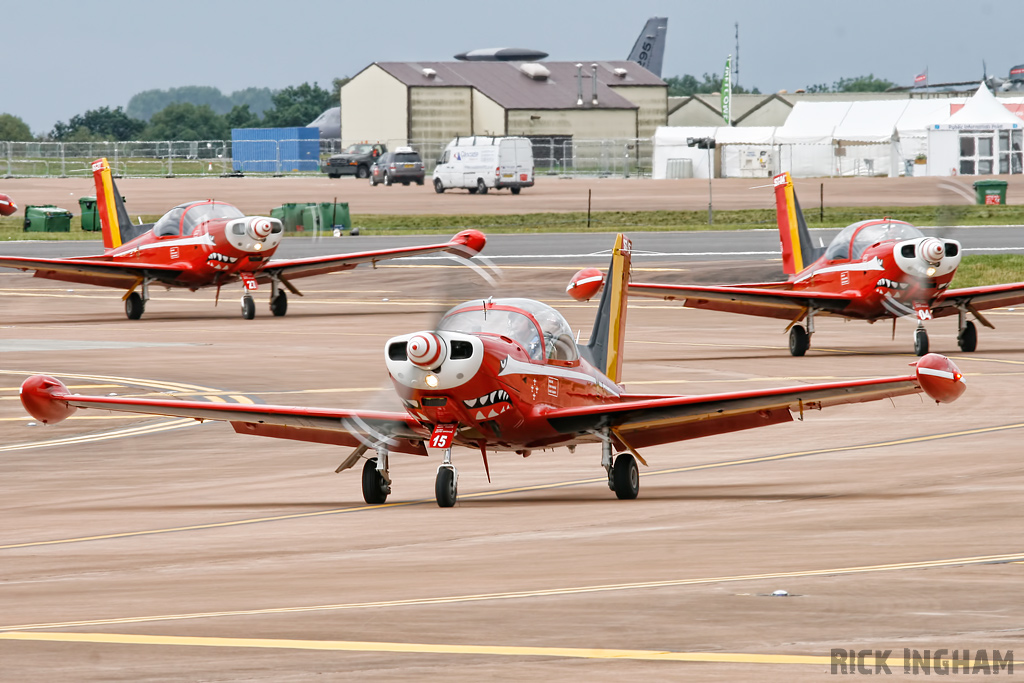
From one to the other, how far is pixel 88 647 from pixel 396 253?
30252 millimetres

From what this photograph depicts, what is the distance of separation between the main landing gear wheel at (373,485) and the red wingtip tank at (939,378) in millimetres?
5295

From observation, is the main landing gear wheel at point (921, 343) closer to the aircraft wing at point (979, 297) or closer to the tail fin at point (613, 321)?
the aircraft wing at point (979, 297)

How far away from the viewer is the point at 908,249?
28.2 m

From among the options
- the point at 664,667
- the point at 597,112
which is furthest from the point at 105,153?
the point at 664,667

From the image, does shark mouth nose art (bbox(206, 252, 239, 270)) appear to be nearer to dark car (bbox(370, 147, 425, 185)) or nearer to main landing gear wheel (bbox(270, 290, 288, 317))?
main landing gear wheel (bbox(270, 290, 288, 317))

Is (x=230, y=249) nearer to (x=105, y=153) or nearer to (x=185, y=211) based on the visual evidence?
(x=185, y=211)

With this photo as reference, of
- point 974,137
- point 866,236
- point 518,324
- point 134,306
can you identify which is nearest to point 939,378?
point 518,324

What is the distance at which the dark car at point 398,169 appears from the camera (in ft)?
341

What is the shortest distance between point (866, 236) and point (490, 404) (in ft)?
57.9

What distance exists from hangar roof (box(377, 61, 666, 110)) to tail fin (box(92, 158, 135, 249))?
91.3 meters

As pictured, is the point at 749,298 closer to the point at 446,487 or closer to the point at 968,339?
the point at 968,339

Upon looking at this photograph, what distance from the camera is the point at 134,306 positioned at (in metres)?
40.3

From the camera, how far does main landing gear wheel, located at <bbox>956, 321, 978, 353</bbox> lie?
29.8m

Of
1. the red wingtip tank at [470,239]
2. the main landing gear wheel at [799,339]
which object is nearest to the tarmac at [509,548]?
the main landing gear wheel at [799,339]
